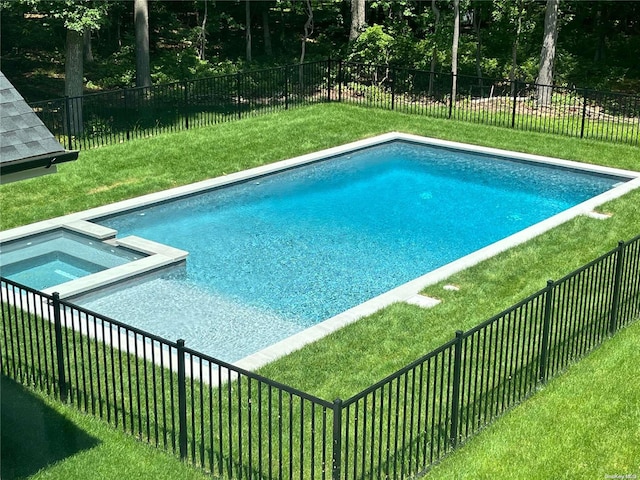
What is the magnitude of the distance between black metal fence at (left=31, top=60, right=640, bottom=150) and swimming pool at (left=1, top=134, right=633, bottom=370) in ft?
9.12

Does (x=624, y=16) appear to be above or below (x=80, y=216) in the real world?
above

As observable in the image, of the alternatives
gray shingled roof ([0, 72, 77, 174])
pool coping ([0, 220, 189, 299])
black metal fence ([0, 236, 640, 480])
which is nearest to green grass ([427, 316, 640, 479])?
black metal fence ([0, 236, 640, 480])

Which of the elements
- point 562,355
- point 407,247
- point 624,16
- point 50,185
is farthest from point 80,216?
point 624,16

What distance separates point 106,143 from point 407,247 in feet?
28.0

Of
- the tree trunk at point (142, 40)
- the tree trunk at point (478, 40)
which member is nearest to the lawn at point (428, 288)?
the tree trunk at point (478, 40)

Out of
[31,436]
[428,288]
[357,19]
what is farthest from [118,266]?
[357,19]

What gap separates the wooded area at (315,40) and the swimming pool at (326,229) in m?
5.75

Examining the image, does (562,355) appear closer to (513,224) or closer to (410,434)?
(410,434)

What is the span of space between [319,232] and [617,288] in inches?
292

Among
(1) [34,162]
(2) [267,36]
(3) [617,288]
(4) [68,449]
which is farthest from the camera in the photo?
(2) [267,36]

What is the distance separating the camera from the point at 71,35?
23922 millimetres

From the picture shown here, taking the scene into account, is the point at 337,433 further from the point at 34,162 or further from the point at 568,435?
the point at 34,162

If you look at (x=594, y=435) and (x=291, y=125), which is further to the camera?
(x=291, y=125)

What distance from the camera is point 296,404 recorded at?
10.4m
